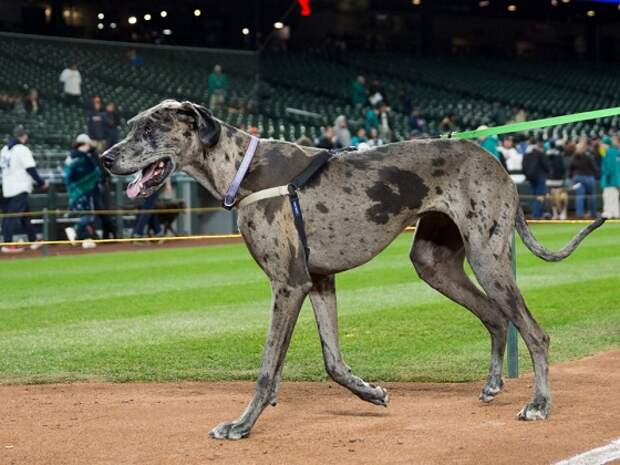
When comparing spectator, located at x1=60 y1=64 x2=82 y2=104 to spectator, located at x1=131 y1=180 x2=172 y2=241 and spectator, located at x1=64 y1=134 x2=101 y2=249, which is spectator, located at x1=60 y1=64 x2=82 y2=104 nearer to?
spectator, located at x1=131 y1=180 x2=172 y2=241

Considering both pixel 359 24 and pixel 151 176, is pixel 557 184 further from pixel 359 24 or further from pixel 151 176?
pixel 151 176

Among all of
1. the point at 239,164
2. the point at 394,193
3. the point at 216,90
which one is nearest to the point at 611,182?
the point at 216,90

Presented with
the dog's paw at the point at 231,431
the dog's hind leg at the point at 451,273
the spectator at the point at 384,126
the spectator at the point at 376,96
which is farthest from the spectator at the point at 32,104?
the dog's paw at the point at 231,431

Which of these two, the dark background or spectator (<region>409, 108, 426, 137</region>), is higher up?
the dark background

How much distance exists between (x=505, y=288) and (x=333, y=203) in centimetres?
110

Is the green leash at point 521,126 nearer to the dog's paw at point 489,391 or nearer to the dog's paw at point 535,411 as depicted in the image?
the dog's paw at point 489,391

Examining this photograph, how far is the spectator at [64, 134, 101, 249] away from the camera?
22703 mm

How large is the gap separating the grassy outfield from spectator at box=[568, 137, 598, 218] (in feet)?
27.4

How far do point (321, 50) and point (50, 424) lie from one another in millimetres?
Answer: 42590

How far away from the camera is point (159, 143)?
686 cm

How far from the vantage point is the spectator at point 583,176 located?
93.4 ft

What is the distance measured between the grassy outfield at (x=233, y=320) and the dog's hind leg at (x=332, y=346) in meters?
1.47

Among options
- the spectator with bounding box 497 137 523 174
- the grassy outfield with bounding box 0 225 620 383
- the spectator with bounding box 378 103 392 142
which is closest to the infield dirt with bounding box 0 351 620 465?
the grassy outfield with bounding box 0 225 620 383

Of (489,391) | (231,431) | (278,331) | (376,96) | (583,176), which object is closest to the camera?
(231,431)
